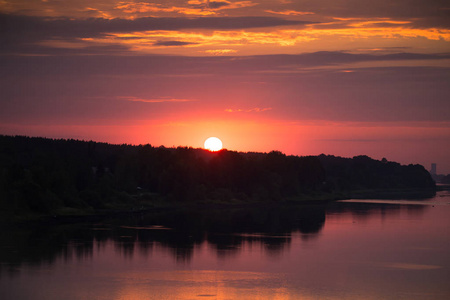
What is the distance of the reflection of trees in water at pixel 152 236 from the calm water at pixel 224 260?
13 centimetres

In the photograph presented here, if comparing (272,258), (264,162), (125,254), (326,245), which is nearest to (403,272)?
(272,258)

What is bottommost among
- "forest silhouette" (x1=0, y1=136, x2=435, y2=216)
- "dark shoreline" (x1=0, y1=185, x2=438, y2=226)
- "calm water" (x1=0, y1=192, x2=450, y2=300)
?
"calm water" (x1=0, y1=192, x2=450, y2=300)

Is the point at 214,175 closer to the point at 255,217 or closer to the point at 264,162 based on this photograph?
the point at 264,162

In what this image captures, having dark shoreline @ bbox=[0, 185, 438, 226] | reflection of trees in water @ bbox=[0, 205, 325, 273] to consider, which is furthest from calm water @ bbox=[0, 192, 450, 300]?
dark shoreline @ bbox=[0, 185, 438, 226]

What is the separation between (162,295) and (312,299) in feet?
34.7

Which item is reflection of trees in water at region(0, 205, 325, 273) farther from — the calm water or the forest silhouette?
the forest silhouette

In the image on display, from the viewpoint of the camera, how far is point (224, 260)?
208 ft

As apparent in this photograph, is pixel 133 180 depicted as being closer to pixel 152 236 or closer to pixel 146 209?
pixel 146 209

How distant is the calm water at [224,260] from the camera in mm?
47781

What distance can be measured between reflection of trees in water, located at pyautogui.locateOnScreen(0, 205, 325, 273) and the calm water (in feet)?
0.41

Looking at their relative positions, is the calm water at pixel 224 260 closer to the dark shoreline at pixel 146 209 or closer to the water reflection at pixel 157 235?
the water reflection at pixel 157 235

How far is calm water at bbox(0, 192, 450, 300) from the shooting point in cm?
4778

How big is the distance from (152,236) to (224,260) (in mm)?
20998

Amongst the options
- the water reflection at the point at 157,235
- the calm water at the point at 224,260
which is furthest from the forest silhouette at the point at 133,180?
the calm water at the point at 224,260
